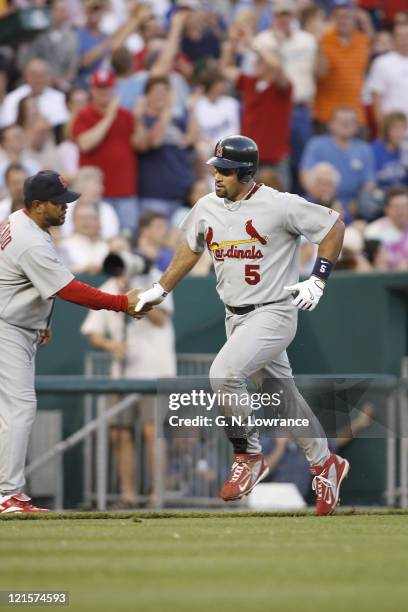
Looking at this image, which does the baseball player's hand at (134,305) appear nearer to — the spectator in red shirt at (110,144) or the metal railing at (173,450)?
the metal railing at (173,450)

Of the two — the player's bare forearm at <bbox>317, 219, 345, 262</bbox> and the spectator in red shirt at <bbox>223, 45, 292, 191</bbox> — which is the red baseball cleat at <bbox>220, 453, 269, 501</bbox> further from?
the spectator in red shirt at <bbox>223, 45, 292, 191</bbox>

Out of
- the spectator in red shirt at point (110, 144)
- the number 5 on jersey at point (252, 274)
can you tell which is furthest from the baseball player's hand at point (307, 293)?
the spectator in red shirt at point (110, 144)

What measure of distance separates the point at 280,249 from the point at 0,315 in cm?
174

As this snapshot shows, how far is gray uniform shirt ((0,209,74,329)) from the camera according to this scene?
870cm

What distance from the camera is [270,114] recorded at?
52.1ft

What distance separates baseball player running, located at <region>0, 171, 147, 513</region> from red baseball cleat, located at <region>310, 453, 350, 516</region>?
1.47m

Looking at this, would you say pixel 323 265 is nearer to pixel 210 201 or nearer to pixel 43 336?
pixel 210 201

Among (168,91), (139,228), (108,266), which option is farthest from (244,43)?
(108,266)

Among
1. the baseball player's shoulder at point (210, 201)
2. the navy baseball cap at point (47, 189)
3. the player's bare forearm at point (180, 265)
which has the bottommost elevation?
the player's bare forearm at point (180, 265)

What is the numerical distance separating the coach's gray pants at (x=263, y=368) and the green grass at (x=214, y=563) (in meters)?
0.51

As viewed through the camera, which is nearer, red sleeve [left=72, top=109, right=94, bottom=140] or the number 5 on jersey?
the number 5 on jersey

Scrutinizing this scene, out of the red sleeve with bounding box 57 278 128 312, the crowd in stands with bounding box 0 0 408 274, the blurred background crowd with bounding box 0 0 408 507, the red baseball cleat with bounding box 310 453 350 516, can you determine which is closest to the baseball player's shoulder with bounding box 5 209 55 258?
the red sleeve with bounding box 57 278 128 312

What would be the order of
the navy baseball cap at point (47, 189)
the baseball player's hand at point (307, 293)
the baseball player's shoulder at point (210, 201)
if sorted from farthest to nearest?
the navy baseball cap at point (47, 189)
the baseball player's shoulder at point (210, 201)
the baseball player's hand at point (307, 293)

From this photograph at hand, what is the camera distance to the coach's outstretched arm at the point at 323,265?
27.1 feet
